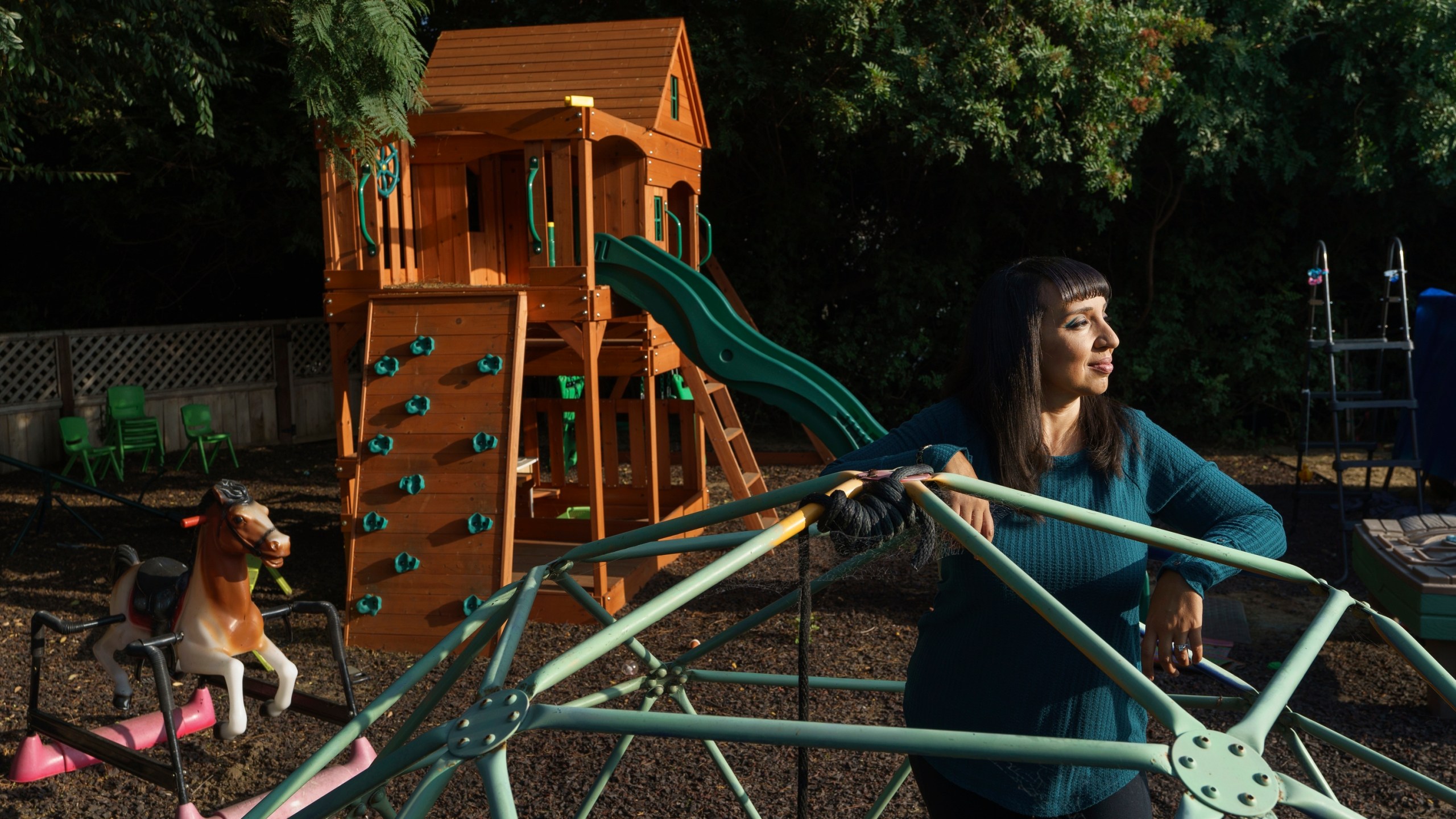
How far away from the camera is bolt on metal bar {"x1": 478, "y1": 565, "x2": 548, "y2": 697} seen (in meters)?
1.34

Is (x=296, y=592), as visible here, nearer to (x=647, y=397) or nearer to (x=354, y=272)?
(x=354, y=272)

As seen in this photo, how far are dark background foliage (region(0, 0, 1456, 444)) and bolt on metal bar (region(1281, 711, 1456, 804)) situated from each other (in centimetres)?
788

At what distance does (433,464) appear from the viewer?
5738 millimetres

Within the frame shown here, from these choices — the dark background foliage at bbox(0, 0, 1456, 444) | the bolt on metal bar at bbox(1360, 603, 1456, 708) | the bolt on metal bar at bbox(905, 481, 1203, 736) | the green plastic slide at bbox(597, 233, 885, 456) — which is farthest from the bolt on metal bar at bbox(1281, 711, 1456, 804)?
the dark background foliage at bbox(0, 0, 1456, 444)

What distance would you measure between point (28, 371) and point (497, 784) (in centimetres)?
1301

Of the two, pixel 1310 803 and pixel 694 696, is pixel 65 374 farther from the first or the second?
pixel 1310 803

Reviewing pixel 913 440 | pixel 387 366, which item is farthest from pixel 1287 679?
pixel 387 366

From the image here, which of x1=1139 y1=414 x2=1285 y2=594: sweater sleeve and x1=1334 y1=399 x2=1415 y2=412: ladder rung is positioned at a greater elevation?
x1=1139 y1=414 x2=1285 y2=594: sweater sleeve

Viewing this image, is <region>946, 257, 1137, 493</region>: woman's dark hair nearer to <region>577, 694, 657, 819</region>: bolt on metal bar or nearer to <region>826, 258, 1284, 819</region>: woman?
<region>826, 258, 1284, 819</region>: woman

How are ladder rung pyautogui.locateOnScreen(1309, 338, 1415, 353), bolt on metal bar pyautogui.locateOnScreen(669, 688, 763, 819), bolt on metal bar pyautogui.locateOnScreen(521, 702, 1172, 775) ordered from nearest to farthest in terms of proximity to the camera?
bolt on metal bar pyautogui.locateOnScreen(521, 702, 1172, 775) < bolt on metal bar pyautogui.locateOnScreen(669, 688, 763, 819) < ladder rung pyautogui.locateOnScreen(1309, 338, 1415, 353)

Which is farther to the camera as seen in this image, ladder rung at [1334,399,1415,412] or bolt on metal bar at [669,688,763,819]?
ladder rung at [1334,399,1415,412]

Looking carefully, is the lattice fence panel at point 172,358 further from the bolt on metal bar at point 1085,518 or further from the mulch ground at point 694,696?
the bolt on metal bar at point 1085,518

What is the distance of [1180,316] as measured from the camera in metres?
11.8

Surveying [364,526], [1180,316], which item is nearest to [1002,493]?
[364,526]
